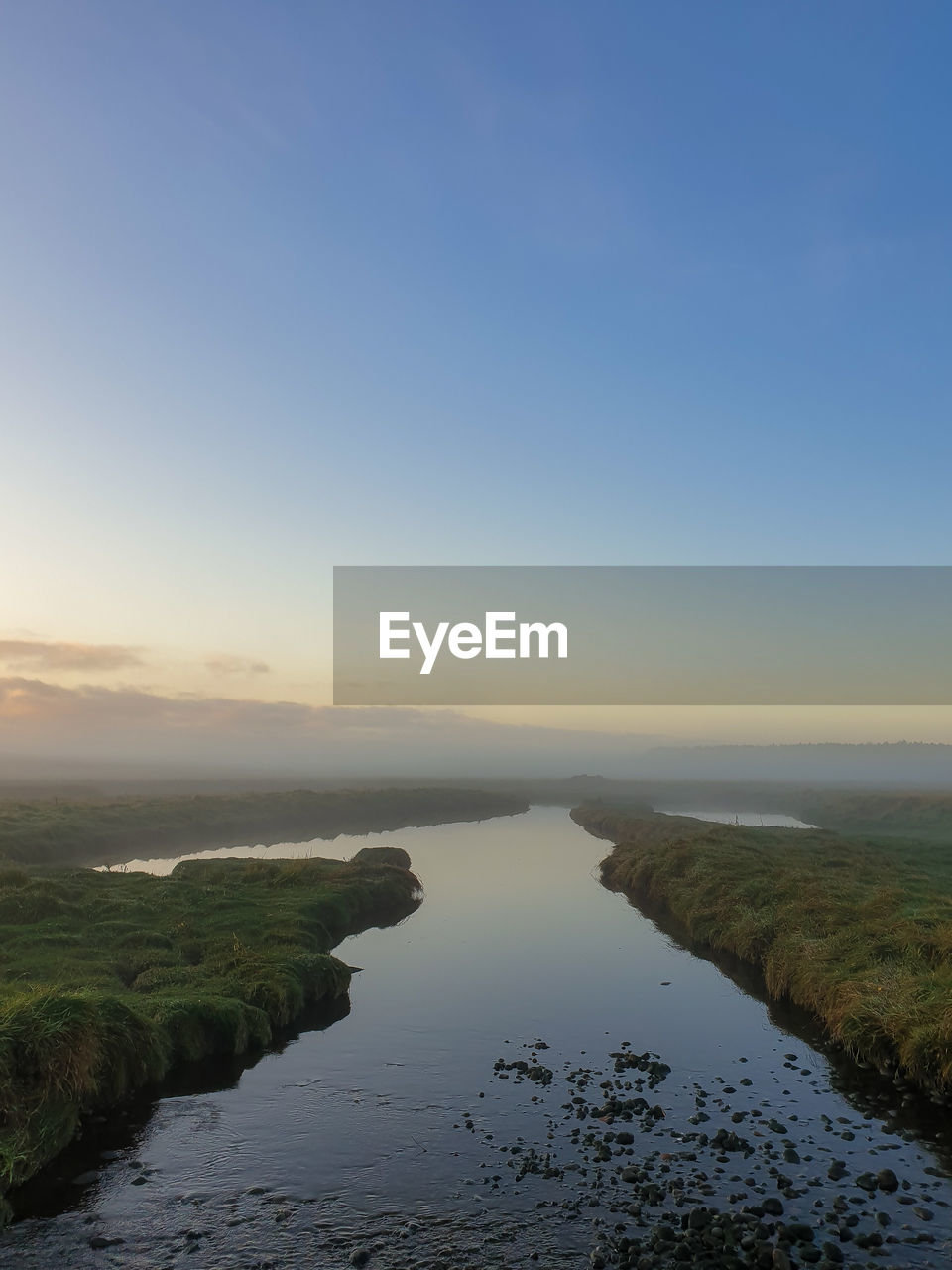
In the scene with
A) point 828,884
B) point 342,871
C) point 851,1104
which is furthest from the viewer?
A: point 342,871

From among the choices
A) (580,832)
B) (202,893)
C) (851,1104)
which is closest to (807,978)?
(851,1104)

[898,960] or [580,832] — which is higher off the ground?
[898,960]

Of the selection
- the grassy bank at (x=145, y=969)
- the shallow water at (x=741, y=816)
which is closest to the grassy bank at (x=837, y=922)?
the grassy bank at (x=145, y=969)

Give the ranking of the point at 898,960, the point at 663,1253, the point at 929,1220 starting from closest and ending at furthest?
1. the point at 663,1253
2. the point at 929,1220
3. the point at 898,960

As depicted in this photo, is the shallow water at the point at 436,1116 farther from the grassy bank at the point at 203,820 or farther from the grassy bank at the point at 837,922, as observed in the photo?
the grassy bank at the point at 203,820

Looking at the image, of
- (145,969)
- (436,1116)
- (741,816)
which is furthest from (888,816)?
(436,1116)

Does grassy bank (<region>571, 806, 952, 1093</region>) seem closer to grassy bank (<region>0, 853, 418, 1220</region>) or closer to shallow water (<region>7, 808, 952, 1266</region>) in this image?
shallow water (<region>7, 808, 952, 1266</region>)

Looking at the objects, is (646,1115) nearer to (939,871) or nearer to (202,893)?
(202,893)
